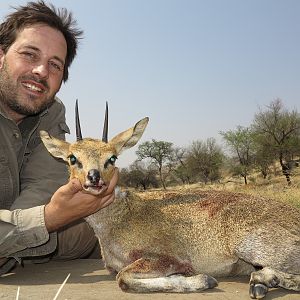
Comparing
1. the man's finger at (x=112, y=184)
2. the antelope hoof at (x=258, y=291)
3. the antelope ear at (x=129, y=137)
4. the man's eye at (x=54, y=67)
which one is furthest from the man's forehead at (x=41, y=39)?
the antelope hoof at (x=258, y=291)

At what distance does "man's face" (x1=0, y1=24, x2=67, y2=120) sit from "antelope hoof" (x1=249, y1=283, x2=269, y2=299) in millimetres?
3833

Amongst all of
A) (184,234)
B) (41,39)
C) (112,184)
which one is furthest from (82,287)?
(41,39)

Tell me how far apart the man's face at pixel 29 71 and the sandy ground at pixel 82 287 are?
234cm

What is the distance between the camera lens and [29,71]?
257 inches

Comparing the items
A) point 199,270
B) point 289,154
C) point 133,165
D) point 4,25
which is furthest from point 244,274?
point 133,165

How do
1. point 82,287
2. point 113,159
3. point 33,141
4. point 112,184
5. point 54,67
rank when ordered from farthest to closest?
point 33,141 < point 54,67 < point 113,159 < point 112,184 < point 82,287

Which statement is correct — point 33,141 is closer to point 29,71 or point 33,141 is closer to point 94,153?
point 29,71

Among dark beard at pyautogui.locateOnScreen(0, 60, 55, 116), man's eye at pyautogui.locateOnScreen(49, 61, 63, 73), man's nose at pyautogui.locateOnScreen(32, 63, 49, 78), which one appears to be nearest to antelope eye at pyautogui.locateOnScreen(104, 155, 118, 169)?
dark beard at pyautogui.locateOnScreen(0, 60, 55, 116)

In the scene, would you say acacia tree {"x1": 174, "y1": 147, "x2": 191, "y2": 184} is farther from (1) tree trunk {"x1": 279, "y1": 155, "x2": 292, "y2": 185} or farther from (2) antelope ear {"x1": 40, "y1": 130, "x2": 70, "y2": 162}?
(2) antelope ear {"x1": 40, "y1": 130, "x2": 70, "y2": 162}

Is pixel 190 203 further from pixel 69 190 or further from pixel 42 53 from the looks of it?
pixel 42 53

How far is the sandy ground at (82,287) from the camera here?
5.16 m

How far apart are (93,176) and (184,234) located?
5.11 feet

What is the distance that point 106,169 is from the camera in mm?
5922

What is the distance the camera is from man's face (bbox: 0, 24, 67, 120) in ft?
21.4
